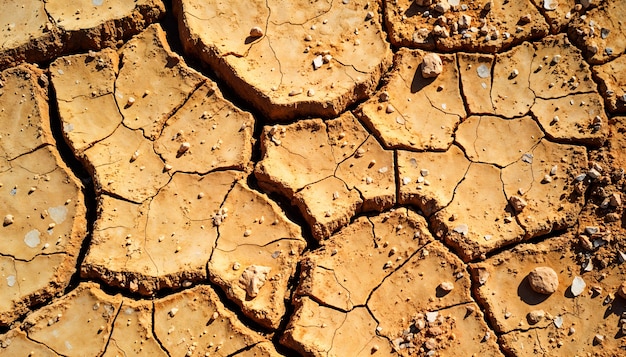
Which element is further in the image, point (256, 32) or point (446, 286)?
point (256, 32)

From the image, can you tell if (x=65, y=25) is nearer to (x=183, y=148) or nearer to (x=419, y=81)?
(x=183, y=148)

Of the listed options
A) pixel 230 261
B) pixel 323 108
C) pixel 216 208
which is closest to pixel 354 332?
pixel 230 261

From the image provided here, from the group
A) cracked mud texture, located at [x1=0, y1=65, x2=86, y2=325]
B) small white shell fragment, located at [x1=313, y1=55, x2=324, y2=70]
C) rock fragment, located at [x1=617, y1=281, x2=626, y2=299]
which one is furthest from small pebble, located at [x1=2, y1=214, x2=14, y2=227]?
rock fragment, located at [x1=617, y1=281, x2=626, y2=299]

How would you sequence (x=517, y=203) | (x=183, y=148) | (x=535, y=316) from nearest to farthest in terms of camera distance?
(x=535, y=316) → (x=517, y=203) → (x=183, y=148)

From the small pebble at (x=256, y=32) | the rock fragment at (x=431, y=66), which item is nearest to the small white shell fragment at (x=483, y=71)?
the rock fragment at (x=431, y=66)

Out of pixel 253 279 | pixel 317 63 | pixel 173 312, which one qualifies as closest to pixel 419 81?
pixel 317 63

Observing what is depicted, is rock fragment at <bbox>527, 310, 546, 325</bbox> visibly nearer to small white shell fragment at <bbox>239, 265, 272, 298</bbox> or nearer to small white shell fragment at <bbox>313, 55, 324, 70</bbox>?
small white shell fragment at <bbox>239, 265, 272, 298</bbox>

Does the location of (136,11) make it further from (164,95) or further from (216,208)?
(216,208)
